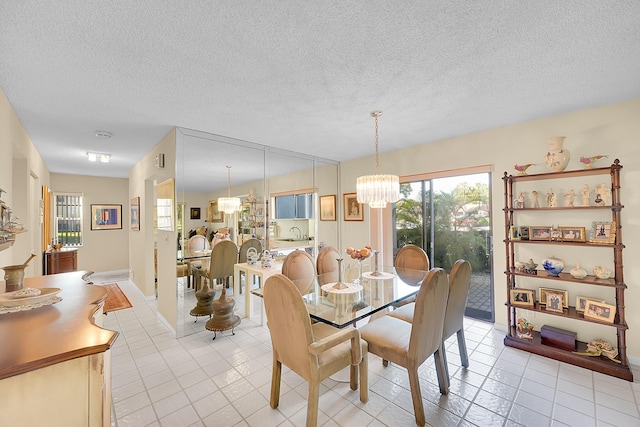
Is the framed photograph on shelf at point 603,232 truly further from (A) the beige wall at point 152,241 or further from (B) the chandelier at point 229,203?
(A) the beige wall at point 152,241

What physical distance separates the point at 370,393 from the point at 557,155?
281 cm

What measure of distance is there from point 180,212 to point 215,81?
1774mm

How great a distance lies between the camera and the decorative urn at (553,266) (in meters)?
2.65

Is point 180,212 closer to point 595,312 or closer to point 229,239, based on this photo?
point 229,239

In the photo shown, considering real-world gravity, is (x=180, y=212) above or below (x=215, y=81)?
below

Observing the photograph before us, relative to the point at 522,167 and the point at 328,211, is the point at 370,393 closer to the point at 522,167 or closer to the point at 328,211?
the point at 522,167

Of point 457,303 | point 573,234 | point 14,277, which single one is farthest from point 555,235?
point 14,277

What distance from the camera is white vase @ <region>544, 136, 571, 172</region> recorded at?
8.55ft

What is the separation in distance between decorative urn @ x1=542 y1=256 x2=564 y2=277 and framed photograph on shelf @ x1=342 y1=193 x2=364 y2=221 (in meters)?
2.57

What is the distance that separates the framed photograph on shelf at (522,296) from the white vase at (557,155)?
129 cm

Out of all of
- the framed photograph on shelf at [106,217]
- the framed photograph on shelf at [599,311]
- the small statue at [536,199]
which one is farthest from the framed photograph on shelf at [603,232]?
the framed photograph on shelf at [106,217]

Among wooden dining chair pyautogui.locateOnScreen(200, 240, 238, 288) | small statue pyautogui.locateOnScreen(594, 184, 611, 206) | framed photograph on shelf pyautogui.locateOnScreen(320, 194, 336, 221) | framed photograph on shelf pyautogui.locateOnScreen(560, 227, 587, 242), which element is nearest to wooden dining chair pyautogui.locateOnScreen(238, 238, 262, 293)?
wooden dining chair pyautogui.locateOnScreen(200, 240, 238, 288)

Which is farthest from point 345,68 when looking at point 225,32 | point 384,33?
point 225,32

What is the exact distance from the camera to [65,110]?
2.61m
